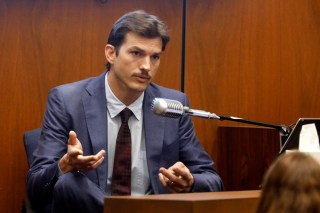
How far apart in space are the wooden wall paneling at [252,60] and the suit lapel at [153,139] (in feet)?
2.53

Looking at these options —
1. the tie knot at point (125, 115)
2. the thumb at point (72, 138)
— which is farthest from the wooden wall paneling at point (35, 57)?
the thumb at point (72, 138)

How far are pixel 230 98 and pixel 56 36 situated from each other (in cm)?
103

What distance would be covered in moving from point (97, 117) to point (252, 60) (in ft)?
4.19

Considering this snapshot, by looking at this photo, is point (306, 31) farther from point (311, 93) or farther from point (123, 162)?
point (123, 162)

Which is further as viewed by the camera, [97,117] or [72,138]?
[97,117]

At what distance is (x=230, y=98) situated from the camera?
3.41 metres

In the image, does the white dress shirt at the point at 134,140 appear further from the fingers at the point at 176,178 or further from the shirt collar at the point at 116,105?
the fingers at the point at 176,178

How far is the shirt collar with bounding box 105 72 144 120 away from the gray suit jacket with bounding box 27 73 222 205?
3 cm

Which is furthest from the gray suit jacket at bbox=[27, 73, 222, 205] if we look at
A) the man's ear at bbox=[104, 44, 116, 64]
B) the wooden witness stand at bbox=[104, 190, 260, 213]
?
the wooden witness stand at bbox=[104, 190, 260, 213]

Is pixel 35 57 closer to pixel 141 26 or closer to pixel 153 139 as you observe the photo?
pixel 141 26

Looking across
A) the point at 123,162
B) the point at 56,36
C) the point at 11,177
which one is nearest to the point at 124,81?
the point at 123,162

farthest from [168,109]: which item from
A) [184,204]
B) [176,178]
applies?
[184,204]

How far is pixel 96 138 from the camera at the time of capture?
7.90 ft

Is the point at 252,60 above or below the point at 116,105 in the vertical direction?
above
